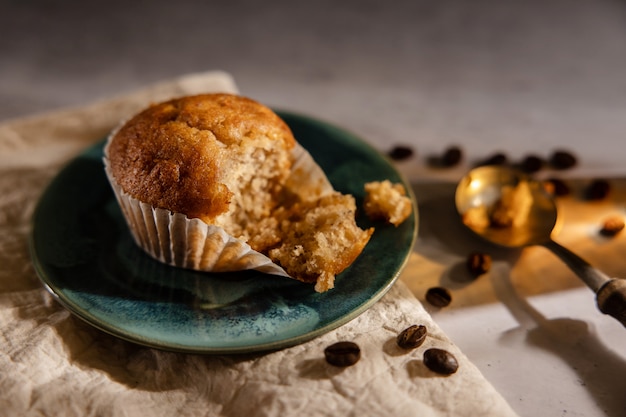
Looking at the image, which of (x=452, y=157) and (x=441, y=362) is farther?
(x=452, y=157)

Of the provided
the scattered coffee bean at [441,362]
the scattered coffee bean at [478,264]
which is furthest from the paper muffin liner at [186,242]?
the scattered coffee bean at [478,264]

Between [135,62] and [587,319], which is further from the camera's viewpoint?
[135,62]

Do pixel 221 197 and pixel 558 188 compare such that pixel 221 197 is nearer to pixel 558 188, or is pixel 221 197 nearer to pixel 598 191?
pixel 558 188

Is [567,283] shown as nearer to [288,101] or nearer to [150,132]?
[150,132]

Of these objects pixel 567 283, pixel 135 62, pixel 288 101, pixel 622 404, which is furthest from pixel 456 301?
pixel 135 62

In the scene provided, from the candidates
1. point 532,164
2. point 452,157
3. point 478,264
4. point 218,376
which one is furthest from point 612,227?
point 218,376

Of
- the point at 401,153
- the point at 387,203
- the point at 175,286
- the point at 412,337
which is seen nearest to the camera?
the point at 412,337
